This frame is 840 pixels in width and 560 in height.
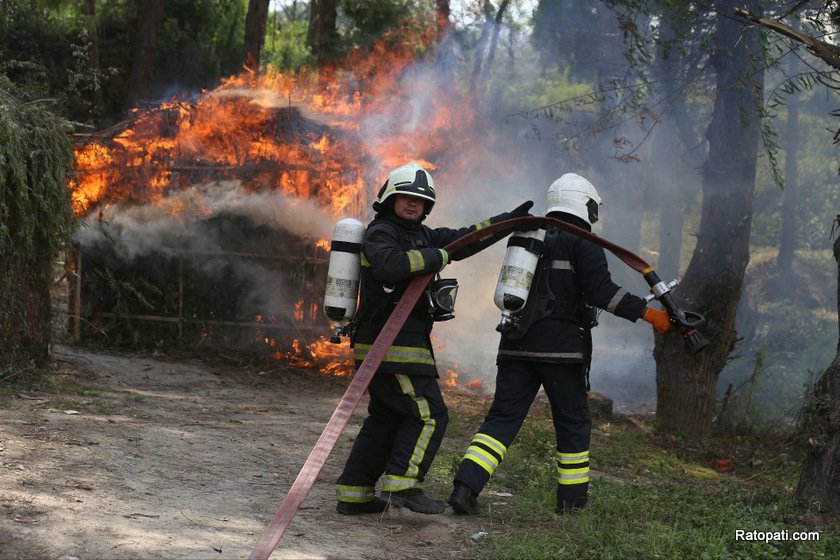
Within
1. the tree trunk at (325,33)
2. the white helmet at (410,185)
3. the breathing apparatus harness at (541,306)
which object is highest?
the tree trunk at (325,33)

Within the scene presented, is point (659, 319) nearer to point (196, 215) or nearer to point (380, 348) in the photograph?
point (380, 348)

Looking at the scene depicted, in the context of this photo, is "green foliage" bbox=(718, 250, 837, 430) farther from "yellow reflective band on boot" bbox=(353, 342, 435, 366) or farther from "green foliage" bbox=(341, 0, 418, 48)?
"green foliage" bbox=(341, 0, 418, 48)

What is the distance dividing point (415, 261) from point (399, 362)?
23.3 inches

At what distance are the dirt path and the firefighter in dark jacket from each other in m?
0.20

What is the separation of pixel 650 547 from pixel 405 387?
1.57m

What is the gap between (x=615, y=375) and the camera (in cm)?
1744

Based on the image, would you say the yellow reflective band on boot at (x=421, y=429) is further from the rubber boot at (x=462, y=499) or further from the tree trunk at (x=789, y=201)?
the tree trunk at (x=789, y=201)

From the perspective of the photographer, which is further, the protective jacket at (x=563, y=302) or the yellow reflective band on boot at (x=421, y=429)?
the protective jacket at (x=563, y=302)

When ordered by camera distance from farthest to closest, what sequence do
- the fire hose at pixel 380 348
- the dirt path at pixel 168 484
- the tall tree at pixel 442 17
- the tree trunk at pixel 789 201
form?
1. the tree trunk at pixel 789 201
2. the tall tree at pixel 442 17
3. the dirt path at pixel 168 484
4. the fire hose at pixel 380 348

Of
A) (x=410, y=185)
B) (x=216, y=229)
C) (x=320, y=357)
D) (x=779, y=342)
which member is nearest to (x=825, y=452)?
(x=410, y=185)

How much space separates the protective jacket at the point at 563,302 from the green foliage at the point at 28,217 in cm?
484

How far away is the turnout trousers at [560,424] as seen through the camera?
5.46 metres

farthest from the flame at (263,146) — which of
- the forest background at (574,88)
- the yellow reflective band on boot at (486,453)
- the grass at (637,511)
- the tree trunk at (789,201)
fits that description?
the tree trunk at (789,201)

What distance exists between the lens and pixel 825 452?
18.9 feet
